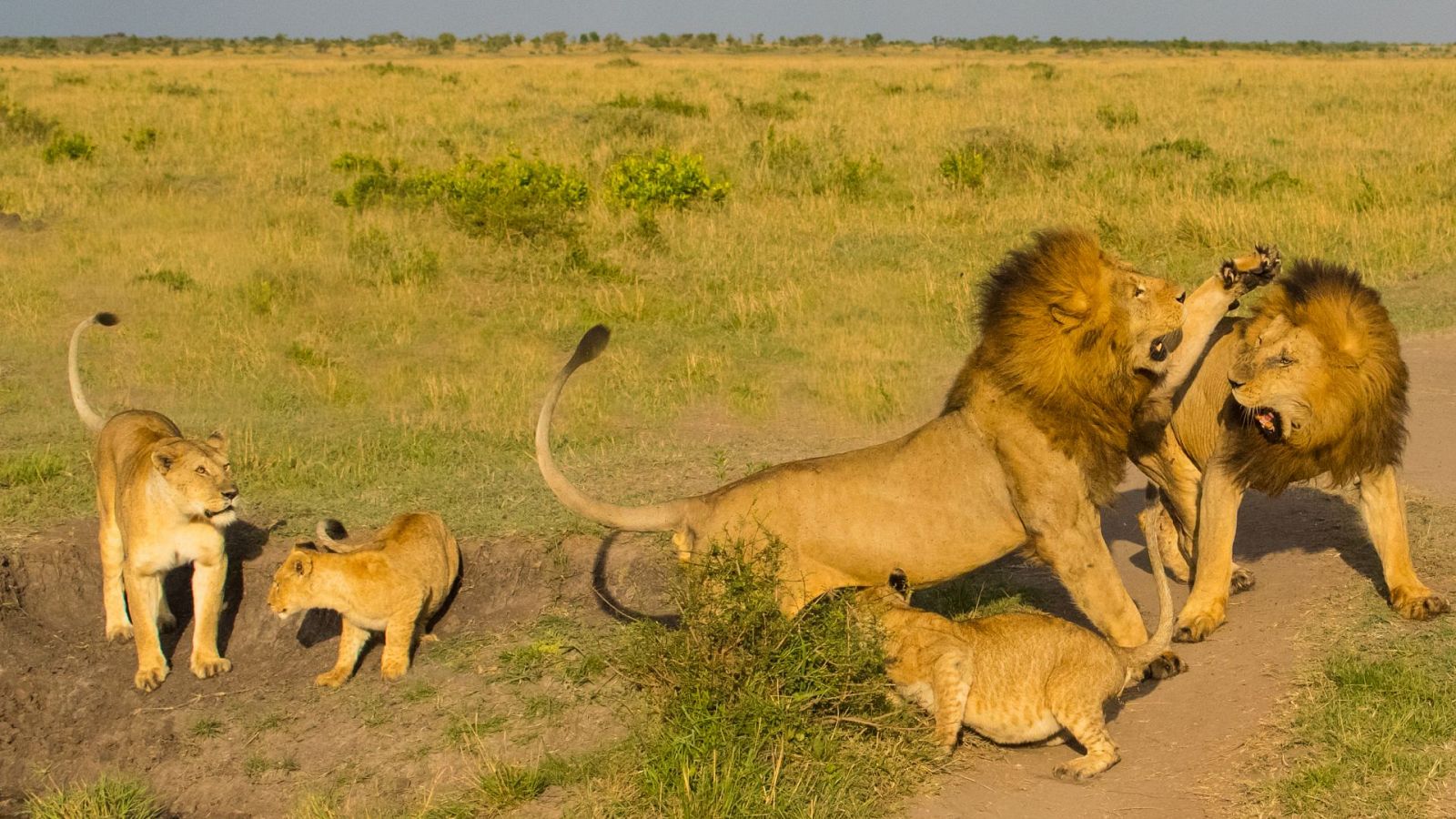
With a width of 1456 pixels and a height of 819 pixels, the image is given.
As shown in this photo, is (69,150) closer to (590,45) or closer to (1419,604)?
(1419,604)

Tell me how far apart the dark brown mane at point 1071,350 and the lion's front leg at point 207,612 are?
292 centimetres

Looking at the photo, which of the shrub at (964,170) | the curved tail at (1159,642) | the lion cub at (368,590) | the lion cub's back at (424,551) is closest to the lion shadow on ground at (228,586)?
the lion cub at (368,590)

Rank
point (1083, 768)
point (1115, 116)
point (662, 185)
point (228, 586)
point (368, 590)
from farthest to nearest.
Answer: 1. point (1115, 116)
2. point (662, 185)
3. point (228, 586)
4. point (368, 590)
5. point (1083, 768)

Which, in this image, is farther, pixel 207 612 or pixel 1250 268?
pixel 207 612

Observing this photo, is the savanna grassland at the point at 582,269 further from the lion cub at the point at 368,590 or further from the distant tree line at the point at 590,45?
the distant tree line at the point at 590,45

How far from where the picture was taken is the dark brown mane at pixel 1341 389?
4.55m

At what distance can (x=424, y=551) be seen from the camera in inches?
209

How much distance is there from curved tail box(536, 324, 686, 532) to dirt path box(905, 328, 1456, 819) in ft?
3.59

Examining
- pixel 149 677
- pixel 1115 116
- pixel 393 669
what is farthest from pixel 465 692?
pixel 1115 116

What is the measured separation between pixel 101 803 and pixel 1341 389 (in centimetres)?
397

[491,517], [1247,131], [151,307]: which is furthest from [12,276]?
[1247,131]

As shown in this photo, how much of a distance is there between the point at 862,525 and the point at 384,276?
7.51 meters

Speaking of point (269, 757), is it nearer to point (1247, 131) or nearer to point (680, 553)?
point (680, 553)

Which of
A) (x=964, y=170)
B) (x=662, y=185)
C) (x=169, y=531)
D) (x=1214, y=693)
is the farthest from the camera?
(x=964, y=170)
